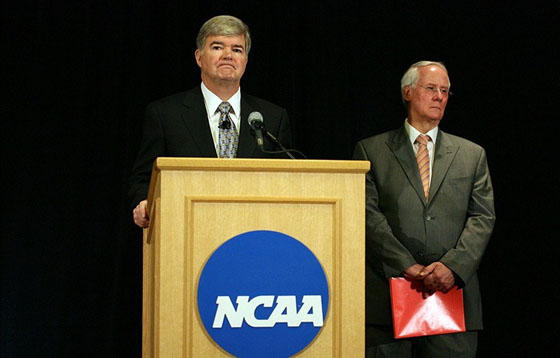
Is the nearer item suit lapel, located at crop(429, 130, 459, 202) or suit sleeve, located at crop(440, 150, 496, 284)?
suit sleeve, located at crop(440, 150, 496, 284)

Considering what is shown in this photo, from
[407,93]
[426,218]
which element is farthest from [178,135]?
[407,93]

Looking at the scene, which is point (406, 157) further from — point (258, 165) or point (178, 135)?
point (258, 165)

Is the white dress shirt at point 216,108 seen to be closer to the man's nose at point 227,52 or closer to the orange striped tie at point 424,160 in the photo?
the man's nose at point 227,52

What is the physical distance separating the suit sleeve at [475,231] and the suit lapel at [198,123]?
91cm

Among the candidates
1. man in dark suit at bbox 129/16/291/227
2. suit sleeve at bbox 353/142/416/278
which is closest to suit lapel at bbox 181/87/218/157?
man in dark suit at bbox 129/16/291/227

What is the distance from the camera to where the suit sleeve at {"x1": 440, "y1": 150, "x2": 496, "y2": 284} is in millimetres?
3004

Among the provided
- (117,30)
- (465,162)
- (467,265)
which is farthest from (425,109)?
(117,30)

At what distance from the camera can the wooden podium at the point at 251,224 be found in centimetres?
198

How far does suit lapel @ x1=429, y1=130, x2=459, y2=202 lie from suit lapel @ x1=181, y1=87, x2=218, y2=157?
86cm

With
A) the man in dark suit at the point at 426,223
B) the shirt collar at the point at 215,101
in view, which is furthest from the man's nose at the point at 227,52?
the man in dark suit at the point at 426,223

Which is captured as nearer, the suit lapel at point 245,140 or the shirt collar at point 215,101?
the suit lapel at point 245,140

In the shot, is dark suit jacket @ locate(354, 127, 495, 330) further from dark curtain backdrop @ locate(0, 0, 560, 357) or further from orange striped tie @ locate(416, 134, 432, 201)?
dark curtain backdrop @ locate(0, 0, 560, 357)

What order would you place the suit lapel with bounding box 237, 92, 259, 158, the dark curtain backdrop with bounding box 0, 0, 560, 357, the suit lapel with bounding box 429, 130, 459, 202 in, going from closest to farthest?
the suit lapel with bounding box 237, 92, 259, 158 → the suit lapel with bounding box 429, 130, 459, 202 → the dark curtain backdrop with bounding box 0, 0, 560, 357

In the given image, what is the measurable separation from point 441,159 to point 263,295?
1.41 m
